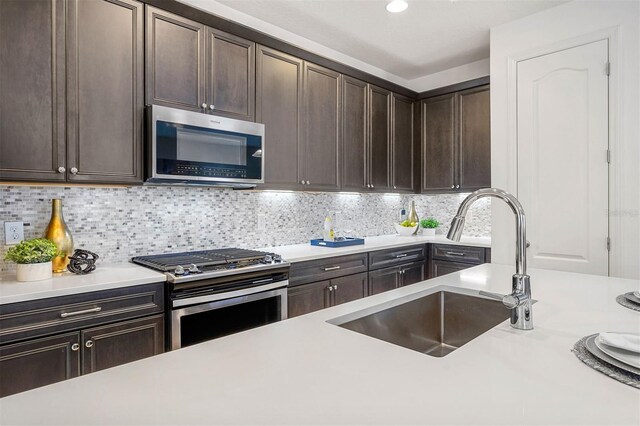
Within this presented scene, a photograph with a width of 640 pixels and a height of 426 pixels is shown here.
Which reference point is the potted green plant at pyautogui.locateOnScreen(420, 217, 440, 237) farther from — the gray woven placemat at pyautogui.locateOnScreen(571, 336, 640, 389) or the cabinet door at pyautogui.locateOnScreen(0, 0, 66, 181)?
the cabinet door at pyautogui.locateOnScreen(0, 0, 66, 181)

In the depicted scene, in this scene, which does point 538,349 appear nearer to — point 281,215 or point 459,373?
point 459,373

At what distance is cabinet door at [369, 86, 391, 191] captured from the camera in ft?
12.1

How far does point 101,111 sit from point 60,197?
1.87ft

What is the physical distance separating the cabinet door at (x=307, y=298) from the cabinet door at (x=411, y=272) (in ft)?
3.22

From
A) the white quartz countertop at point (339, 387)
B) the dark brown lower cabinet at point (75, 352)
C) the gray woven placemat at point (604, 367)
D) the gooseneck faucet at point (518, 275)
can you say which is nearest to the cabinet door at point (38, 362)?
the dark brown lower cabinet at point (75, 352)

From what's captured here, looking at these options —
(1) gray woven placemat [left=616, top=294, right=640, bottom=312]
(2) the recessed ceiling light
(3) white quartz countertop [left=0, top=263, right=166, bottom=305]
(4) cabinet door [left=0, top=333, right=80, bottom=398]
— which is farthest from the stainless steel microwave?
(1) gray woven placemat [left=616, top=294, right=640, bottom=312]

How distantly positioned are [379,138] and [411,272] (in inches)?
54.3

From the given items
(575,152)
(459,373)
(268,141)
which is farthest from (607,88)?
(459,373)

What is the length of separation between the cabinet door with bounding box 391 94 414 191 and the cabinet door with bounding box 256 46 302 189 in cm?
133

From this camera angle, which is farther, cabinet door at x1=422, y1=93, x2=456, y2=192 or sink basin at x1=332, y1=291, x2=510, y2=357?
cabinet door at x1=422, y1=93, x2=456, y2=192

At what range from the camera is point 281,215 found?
3.28m

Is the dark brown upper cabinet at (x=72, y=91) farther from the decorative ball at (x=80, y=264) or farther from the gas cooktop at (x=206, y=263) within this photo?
the gas cooktop at (x=206, y=263)

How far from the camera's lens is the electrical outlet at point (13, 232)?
6.48ft

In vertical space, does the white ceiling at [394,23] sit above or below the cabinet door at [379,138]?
above
